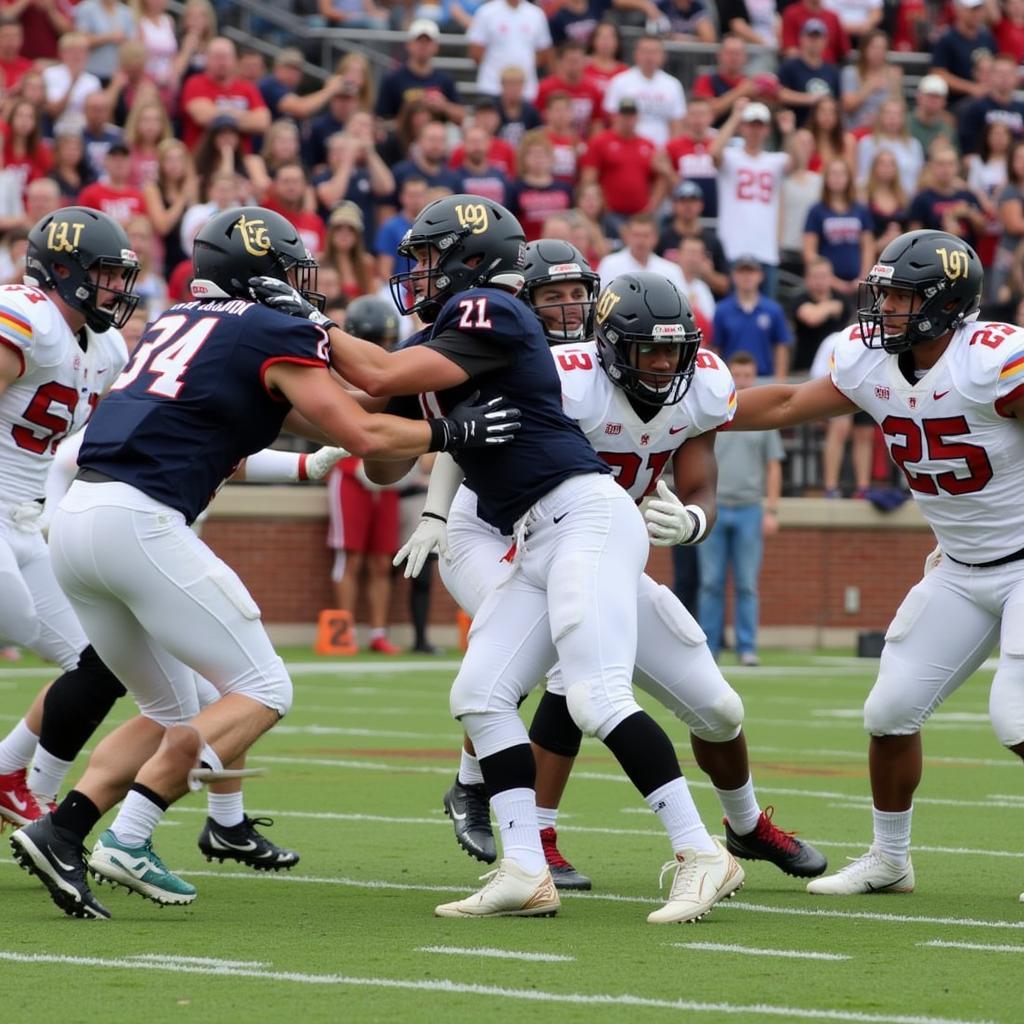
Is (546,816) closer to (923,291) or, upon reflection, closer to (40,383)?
(923,291)

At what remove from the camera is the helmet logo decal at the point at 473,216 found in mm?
5973

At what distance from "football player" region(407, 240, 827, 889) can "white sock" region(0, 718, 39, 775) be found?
1346 millimetres

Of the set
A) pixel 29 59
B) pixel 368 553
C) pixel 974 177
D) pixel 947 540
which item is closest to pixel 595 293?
pixel 947 540

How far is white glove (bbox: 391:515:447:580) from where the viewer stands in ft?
20.7

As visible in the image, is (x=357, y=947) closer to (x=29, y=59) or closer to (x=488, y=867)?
(x=488, y=867)

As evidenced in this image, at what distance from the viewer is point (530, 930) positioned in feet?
17.6

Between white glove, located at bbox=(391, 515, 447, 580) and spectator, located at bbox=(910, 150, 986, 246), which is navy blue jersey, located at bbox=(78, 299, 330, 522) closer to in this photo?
white glove, located at bbox=(391, 515, 447, 580)

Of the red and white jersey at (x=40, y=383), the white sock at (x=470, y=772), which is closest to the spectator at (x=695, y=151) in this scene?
the red and white jersey at (x=40, y=383)

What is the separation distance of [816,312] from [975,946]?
38.1ft

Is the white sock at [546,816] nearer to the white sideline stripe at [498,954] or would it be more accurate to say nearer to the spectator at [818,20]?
the white sideline stripe at [498,954]

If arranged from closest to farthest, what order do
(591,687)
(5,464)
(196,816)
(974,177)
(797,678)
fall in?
(591,687)
(5,464)
(196,816)
(797,678)
(974,177)

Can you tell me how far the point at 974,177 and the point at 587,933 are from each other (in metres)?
14.1

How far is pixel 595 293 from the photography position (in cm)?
706

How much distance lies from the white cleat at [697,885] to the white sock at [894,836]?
28.3 inches
